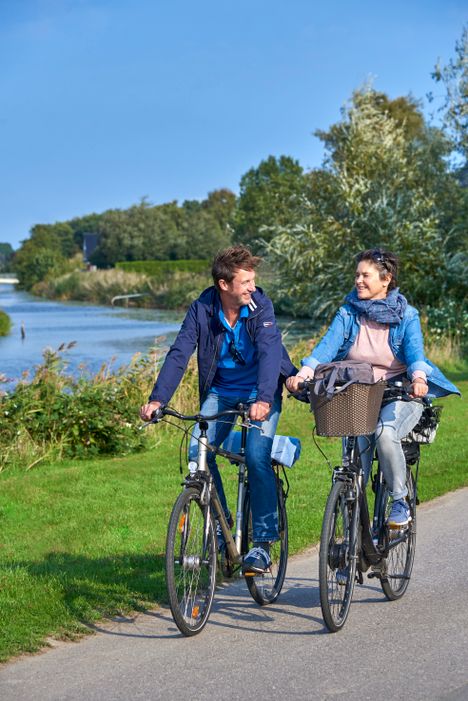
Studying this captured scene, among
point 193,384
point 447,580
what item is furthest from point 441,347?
point 447,580

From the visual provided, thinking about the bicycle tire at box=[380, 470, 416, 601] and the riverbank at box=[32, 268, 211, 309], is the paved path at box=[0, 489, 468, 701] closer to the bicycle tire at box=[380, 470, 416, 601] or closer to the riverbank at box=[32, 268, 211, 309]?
the bicycle tire at box=[380, 470, 416, 601]

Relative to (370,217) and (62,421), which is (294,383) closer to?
(62,421)

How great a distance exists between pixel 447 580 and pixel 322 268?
22.6 m

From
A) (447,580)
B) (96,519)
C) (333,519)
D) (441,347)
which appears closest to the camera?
(333,519)

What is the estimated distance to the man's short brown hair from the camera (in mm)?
5477

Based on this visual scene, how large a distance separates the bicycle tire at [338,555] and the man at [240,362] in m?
0.49

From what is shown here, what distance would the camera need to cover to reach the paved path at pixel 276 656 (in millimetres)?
4348

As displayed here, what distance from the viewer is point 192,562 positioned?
5176 millimetres

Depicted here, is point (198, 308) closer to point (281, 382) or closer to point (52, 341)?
point (281, 382)

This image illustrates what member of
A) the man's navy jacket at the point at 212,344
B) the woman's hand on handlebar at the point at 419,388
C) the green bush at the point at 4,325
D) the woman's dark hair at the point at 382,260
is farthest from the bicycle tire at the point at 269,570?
the green bush at the point at 4,325

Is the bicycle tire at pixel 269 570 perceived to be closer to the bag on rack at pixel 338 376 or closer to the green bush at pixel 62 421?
the bag on rack at pixel 338 376

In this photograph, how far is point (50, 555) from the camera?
23.2 feet

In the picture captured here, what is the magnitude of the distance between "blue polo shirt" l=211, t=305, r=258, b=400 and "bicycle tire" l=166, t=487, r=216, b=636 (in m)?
0.71

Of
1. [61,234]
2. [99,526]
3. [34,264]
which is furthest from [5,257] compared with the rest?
[99,526]
